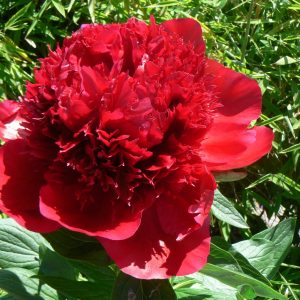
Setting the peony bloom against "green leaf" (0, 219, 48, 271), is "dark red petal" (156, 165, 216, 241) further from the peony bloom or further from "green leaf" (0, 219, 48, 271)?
"green leaf" (0, 219, 48, 271)

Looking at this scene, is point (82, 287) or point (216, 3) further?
point (216, 3)

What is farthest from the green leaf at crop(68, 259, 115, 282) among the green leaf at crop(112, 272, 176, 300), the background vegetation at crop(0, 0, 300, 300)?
the background vegetation at crop(0, 0, 300, 300)

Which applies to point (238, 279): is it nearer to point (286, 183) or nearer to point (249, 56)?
point (286, 183)

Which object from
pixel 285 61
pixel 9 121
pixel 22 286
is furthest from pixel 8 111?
pixel 285 61

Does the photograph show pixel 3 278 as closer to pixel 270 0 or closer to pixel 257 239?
pixel 257 239

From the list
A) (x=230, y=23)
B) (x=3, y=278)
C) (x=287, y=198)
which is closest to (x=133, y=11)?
(x=230, y=23)

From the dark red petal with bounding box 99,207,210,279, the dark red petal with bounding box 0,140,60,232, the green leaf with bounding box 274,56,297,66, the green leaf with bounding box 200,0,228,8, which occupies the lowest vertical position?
the green leaf with bounding box 274,56,297,66
